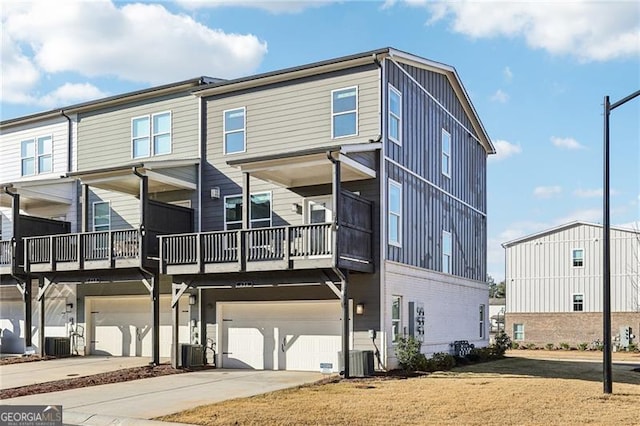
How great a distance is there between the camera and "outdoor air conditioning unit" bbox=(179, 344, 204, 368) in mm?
21234

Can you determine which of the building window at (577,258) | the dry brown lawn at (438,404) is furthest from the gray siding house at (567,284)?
the dry brown lawn at (438,404)

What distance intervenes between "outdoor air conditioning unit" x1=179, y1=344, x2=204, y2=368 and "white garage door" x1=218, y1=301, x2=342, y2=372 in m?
0.99

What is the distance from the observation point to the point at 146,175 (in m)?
22.1

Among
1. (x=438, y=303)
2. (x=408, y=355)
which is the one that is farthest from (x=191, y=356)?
(x=438, y=303)

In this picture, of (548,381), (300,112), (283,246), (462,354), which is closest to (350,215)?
(283,246)

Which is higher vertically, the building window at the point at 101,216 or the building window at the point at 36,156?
the building window at the point at 36,156

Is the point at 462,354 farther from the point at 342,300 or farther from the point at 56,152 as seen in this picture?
the point at 56,152

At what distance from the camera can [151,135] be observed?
25.8 metres

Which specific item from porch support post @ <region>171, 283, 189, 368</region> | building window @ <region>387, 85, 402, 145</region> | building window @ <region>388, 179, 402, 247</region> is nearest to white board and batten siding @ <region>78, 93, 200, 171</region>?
porch support post @ <region>171, 283, 189, 368</region>

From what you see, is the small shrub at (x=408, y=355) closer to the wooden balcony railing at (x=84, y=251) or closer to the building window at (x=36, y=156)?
the wooden balcony railing at (x=84, y=251)

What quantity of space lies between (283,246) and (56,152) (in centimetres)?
1313

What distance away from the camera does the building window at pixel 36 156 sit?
93.6 ft

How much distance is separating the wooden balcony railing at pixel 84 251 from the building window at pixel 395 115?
323 inches

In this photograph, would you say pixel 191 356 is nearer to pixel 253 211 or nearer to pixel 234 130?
pixel 253 211
